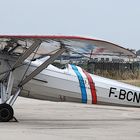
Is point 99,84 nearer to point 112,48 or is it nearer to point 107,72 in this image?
point 112,48

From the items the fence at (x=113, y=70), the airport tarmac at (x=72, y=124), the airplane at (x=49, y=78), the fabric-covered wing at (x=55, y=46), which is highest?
the fabric-covered wing at (x=55, y=46)

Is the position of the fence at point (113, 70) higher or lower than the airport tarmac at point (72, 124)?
lower

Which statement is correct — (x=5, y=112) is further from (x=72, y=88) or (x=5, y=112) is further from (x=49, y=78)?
(x=72, y=88)

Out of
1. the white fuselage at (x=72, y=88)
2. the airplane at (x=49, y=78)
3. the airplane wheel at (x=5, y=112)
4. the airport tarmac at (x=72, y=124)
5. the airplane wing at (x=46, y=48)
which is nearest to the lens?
the airport tarmac at (x=72, y=124)

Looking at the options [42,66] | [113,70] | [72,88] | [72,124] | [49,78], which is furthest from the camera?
[113,70]

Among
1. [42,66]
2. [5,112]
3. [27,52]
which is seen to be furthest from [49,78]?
[5,112]

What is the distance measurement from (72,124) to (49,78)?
1.68m

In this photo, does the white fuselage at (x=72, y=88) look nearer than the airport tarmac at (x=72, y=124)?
No

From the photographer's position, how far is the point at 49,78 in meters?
15.8

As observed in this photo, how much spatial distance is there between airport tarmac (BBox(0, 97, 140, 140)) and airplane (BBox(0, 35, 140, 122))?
0.64 metres

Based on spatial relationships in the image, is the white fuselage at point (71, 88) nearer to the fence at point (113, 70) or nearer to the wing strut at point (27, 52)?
the wing strut at point (27, 52)

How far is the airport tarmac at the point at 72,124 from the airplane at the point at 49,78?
Answer: 0.64m

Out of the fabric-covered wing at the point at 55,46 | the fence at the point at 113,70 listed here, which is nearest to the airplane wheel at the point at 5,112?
the fabric-covered wing at the point at 55,46

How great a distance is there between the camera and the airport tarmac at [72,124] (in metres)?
12.0
